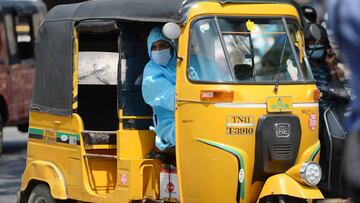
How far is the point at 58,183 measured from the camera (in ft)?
25.7

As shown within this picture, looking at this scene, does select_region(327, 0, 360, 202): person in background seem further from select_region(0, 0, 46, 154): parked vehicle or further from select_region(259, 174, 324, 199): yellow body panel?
select_region(0, 0, 46, 154): parked vehicle

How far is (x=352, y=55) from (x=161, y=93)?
3.95 m

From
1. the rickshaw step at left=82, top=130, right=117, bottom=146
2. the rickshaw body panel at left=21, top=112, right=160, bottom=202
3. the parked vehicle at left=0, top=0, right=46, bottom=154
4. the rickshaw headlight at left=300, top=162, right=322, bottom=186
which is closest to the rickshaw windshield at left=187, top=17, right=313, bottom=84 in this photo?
the rickshaw headlight at left=300, top=162, right=322, bottom=186

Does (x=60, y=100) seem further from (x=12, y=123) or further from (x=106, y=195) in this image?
(x=12, y=123)

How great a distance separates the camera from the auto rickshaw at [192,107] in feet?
21.1

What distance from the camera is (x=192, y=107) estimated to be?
6.55 meters

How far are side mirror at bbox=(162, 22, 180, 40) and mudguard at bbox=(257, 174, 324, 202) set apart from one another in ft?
4.38

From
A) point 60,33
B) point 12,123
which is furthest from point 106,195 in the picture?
point 12,123

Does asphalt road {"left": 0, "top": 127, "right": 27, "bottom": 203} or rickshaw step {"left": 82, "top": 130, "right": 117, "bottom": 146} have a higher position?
rickshaw step {"left": 82, "top": 130, "right": 117, "bottom": 146}

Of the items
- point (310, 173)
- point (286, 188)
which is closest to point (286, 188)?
point (286, 188)

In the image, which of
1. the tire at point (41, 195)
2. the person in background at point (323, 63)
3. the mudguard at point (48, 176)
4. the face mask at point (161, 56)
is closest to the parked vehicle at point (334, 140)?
the person in background at point (323, 63)

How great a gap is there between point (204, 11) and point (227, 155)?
1154 millimetres

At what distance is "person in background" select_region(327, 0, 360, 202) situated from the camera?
2.96 meters

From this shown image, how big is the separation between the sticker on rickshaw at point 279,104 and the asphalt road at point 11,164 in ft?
16.5
